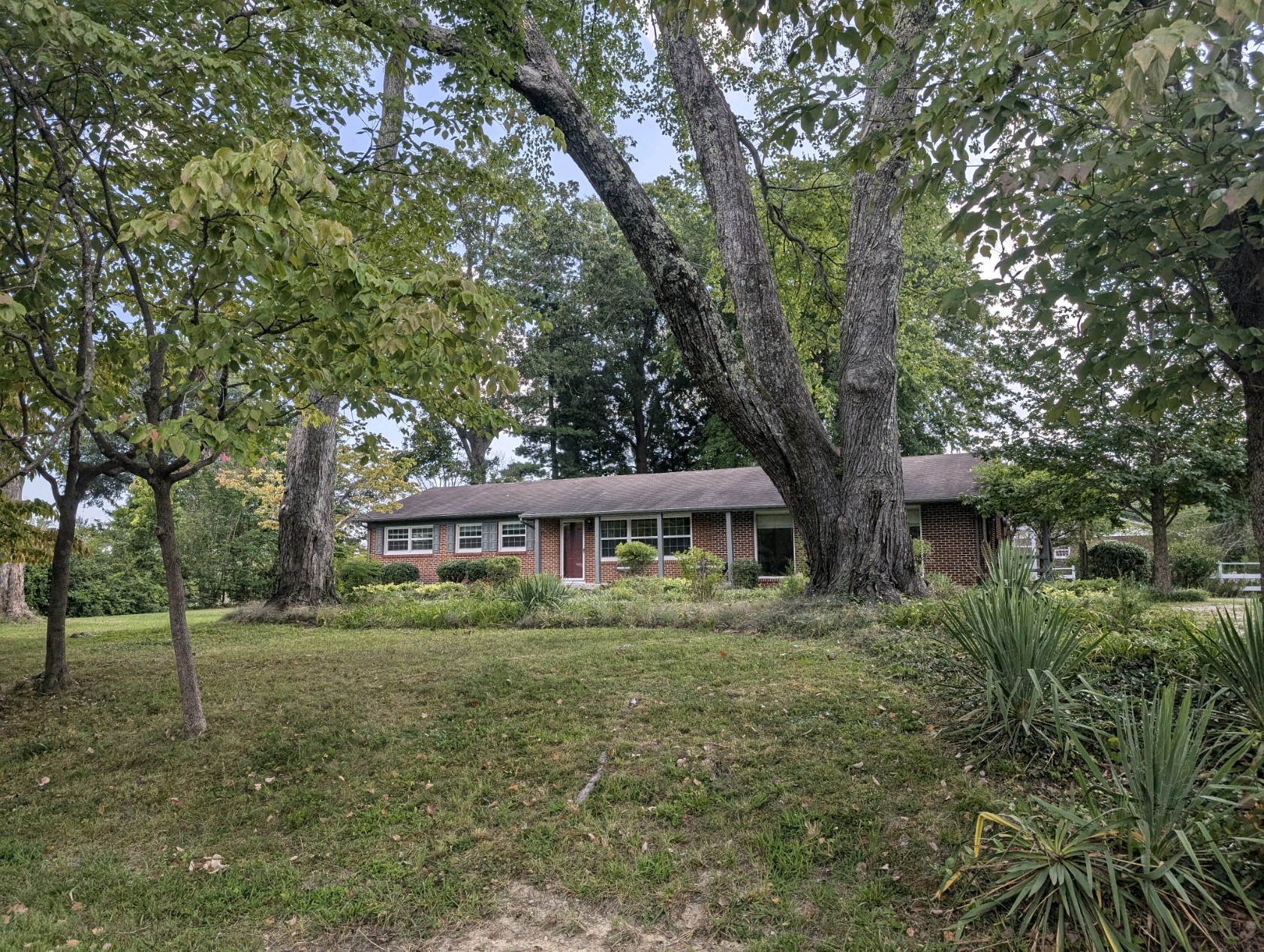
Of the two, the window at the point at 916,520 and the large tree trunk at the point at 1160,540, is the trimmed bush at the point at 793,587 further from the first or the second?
the large tree trunk at the point at 1160,540

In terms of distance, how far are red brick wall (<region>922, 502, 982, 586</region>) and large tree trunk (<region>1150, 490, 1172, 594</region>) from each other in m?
3.56

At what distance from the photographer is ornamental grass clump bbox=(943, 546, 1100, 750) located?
13.1 ft

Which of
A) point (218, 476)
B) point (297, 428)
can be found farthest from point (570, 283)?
point (297, 428)

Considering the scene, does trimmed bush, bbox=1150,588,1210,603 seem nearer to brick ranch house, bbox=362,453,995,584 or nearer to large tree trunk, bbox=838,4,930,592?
brick ranch house, bbox=362,453,995,584

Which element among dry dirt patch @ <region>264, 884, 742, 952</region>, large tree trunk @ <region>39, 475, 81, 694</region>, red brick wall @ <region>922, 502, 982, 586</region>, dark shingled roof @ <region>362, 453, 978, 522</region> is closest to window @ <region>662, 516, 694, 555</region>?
dark shingled roof @ <region>362, 453, 978, 522</region>

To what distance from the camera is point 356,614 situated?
468 inches

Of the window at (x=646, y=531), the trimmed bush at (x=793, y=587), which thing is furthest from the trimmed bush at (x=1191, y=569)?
the window at (x=646, y=531)

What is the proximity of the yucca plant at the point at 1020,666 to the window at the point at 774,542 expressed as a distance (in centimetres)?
1554

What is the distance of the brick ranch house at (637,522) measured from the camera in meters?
18.5

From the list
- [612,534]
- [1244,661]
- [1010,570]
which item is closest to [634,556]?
[612,534]

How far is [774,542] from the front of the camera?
20.5 m

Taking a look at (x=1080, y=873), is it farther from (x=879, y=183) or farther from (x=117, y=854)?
(x=879, y=183)

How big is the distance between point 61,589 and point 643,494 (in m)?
17.1

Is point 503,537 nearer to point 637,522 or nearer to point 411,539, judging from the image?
point 411,539
